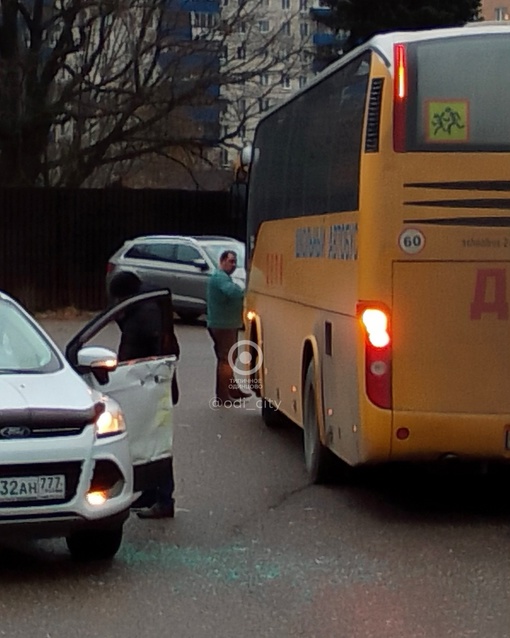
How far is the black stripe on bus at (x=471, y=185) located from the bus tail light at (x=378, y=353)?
836 millimetres

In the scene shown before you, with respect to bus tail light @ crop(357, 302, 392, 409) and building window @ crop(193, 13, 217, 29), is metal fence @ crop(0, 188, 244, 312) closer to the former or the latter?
building window @ crop(193, 13, 217, 29)

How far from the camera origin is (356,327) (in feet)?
30.5

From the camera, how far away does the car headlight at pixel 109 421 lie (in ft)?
25.6

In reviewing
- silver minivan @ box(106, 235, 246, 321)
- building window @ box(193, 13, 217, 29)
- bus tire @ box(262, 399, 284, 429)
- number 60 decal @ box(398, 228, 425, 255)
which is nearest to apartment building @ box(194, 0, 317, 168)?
building window @ box(193, 13, 217, 29)

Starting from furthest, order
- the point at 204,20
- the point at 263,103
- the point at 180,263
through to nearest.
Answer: the point at 263,103
the point at 204,20
the point at 180,263

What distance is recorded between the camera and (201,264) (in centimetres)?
2844

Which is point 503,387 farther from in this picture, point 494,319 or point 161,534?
point 161,534

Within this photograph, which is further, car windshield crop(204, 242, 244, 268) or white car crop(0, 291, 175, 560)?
car windshield crop(204, 242, 244, 268)

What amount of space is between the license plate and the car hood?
0.29m

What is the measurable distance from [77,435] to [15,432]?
36 centimetres

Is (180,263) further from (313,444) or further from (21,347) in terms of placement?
(21,347)

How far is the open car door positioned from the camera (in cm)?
884

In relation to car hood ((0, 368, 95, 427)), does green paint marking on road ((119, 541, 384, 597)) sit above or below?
below

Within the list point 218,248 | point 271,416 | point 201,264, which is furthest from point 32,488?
point 218,248
